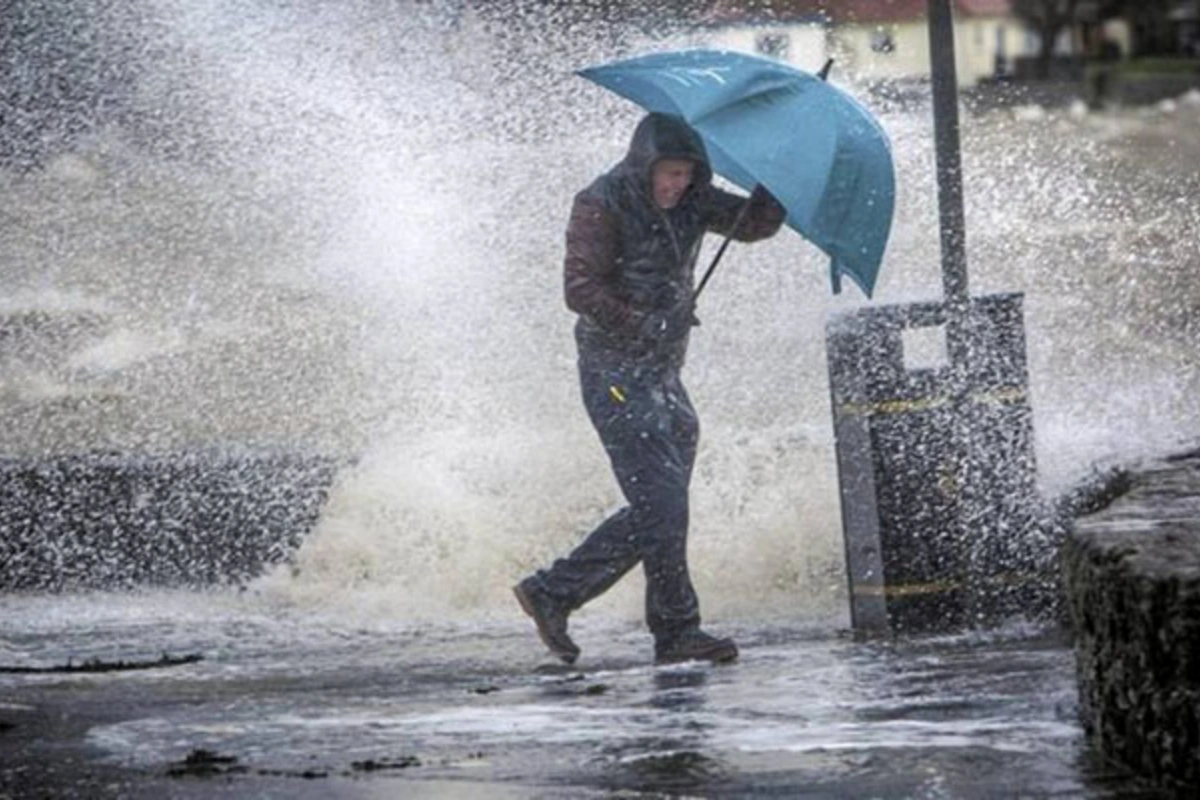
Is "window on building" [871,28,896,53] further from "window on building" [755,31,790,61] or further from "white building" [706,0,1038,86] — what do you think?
"window on building" [755,31,790,61]

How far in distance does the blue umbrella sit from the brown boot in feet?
3.59

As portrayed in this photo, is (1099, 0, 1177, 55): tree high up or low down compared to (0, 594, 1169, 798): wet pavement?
up

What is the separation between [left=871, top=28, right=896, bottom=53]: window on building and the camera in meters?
21.3

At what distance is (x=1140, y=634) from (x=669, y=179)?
353 centimetres

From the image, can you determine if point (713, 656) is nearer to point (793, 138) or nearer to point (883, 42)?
point (793, 138)

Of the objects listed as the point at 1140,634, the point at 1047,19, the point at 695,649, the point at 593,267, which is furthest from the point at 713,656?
the point at 1047,19

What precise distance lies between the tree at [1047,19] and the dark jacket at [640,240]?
152 ft

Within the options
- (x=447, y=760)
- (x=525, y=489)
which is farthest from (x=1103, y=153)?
(x=447, y=760)

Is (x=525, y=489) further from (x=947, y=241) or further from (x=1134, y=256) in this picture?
(x=1134, y=256)

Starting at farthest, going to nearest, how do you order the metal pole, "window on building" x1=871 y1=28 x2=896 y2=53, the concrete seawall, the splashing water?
"window on building" x1=871 y1=28 x2=896 y2=53, the splashing water, the metal pole, the concrete seawall

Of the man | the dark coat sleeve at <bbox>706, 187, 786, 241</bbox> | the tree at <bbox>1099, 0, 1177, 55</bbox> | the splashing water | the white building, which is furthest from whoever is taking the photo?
the tree at <bbox>1099, 0, 1177, 55</bbox>

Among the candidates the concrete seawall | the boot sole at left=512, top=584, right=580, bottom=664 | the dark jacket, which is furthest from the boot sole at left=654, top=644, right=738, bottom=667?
the concrete seawall

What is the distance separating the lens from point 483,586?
12.3m

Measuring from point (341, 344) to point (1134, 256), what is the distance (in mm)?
8293
